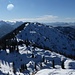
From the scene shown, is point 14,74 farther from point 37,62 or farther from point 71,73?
A: point 71,73

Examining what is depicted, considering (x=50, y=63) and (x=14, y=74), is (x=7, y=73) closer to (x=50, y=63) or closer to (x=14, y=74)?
(x=14, y=74)

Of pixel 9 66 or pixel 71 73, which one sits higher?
pixel 71 73

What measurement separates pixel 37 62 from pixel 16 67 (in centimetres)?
2198

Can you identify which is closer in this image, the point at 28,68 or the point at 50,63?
the point at 28,68

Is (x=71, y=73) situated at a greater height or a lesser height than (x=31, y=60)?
greater

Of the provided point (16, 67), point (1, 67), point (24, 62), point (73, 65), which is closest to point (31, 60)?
point (24, 62)

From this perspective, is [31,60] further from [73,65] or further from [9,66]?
[73,65]

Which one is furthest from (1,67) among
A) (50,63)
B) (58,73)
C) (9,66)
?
(58,73)

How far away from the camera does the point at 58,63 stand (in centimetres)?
19900

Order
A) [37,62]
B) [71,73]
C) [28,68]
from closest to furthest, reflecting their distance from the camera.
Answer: [71,73] < [28,68] < [37,62]

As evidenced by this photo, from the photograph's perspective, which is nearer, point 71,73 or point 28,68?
point 71,73

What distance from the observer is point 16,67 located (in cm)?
18650

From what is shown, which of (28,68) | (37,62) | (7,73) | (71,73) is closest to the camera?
(71,73)

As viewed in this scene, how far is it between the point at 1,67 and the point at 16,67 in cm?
1412
